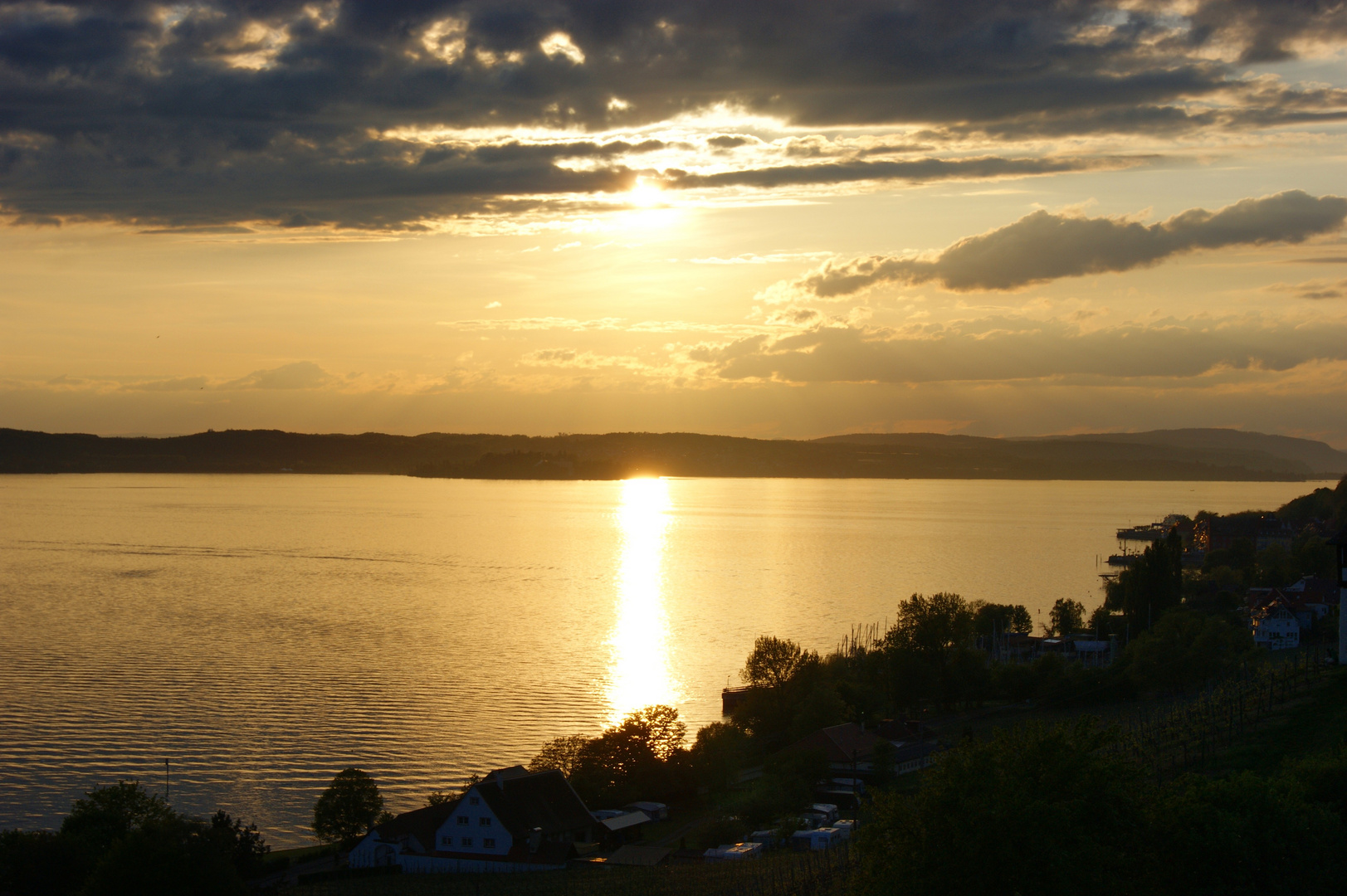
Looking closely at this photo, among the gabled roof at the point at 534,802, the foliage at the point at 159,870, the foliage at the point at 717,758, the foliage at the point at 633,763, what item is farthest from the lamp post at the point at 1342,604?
the foliage at the point at 159,870

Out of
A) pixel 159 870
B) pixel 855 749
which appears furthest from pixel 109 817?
pixel 855 749

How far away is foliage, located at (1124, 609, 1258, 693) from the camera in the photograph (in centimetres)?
5134

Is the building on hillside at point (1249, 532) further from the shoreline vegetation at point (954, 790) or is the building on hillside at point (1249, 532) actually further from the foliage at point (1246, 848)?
the foliage at point (1246, 848)

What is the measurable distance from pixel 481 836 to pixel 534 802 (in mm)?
1914

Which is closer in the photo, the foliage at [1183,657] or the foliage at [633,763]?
the foliage at [633,763]

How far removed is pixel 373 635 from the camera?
7244 cm

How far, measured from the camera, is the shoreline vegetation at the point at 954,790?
17.8 m

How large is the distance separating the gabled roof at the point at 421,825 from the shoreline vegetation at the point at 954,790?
966mm

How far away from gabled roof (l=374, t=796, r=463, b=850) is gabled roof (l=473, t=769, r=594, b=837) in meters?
1.19

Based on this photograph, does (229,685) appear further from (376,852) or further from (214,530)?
(214,530)

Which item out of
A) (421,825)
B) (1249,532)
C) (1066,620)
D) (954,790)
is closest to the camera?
(954,790)

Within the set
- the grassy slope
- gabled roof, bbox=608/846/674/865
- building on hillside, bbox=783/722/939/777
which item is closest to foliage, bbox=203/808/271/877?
gabled roof, bbox=608/846/674/865

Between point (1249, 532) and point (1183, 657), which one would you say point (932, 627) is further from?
point (1249, 532)

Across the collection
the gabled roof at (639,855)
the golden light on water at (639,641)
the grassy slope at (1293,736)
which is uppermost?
the grassy slope at (1293,736)
